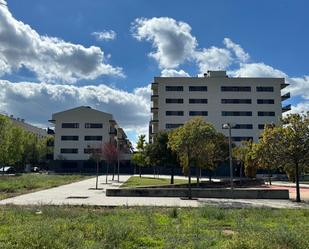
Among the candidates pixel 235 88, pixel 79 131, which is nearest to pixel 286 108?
pixel 235 88

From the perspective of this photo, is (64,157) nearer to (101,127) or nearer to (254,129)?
(101,127)

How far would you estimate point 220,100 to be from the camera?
10000cm

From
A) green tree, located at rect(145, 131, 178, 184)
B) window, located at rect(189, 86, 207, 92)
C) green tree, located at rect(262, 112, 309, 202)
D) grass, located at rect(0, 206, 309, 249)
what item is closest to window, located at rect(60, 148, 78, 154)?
window, located at rect(189, 86, 207, 92)

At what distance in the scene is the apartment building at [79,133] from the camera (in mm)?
103000

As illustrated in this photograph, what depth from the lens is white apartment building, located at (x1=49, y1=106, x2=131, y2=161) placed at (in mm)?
103188

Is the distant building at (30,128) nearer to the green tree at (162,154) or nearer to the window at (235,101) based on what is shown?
the window at (235,101)

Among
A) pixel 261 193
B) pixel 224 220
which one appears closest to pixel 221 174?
pixel 261 193

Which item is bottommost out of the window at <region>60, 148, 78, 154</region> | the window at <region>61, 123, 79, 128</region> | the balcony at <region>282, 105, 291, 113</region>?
the window at <region>60, 148, 78, 154</region>

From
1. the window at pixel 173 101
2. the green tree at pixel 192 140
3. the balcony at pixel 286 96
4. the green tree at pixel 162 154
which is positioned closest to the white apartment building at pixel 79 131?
the window at pixel 173 101

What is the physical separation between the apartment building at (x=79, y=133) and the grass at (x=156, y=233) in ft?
290

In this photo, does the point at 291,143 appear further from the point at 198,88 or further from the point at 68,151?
the point at 68,151

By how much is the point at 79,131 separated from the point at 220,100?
114 ft

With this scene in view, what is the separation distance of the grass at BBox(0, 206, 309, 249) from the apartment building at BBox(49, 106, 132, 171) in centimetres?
8842

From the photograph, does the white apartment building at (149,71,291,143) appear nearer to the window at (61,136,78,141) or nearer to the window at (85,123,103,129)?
the window at (85,123,103,129)
